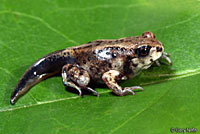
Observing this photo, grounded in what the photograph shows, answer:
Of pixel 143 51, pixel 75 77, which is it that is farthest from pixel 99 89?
pixel 143 51

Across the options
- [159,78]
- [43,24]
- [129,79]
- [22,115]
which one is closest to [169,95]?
[159,78]

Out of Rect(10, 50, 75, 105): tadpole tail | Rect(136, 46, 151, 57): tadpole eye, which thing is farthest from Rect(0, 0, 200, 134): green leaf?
Rect(136, 46, 151, 57): tadpole eye

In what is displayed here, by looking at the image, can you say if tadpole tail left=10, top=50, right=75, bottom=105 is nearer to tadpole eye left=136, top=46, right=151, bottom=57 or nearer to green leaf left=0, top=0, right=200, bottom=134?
green leaf left=0, top=0, right=200, bottom=134

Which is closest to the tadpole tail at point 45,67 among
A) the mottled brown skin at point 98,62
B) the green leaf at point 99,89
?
the mottled brown skin at point 98,62

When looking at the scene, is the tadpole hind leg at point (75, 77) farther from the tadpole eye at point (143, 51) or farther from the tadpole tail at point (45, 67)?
the tadpole eye at point (143, 51)

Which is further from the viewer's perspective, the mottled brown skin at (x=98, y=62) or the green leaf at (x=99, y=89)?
the mottled brown skin at (x=98, y=62)

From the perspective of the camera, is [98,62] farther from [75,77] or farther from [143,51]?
[143,51]
